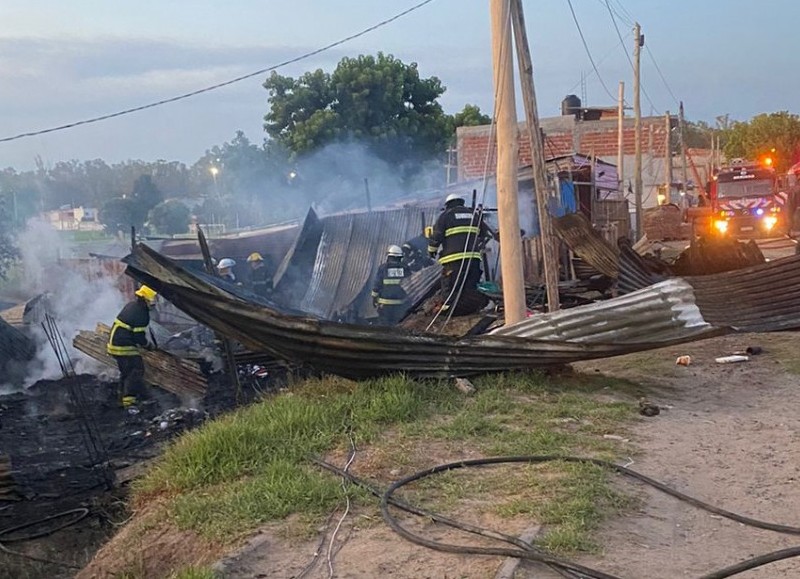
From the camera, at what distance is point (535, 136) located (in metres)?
7.80

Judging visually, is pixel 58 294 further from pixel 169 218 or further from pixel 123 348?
pixel 169 218

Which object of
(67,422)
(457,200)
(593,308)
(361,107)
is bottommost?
(67,422)

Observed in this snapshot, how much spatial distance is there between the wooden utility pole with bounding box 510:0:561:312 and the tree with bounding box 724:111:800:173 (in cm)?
3883

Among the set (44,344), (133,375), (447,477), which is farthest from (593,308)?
(44,344)

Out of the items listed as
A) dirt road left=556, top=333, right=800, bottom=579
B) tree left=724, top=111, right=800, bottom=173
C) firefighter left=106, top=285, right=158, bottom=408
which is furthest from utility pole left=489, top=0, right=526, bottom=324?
tree left=724, top=111, right=800, bottom=173

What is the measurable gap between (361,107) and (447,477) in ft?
74.8

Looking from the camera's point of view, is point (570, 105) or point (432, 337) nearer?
point (432, 337)

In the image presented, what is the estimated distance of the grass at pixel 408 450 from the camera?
4.06m

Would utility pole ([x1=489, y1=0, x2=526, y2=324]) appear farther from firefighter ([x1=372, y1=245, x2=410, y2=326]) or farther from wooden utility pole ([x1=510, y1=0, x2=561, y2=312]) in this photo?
firefighter ([x1=372, y1=245, x2=410, y2=326])

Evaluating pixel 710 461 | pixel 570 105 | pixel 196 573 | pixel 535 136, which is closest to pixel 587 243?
pixel 535 136

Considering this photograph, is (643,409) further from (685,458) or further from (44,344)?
(44,344)

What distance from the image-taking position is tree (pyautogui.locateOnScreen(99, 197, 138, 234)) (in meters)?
37.7

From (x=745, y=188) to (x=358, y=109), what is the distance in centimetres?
1223

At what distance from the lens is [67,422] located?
1051cm
